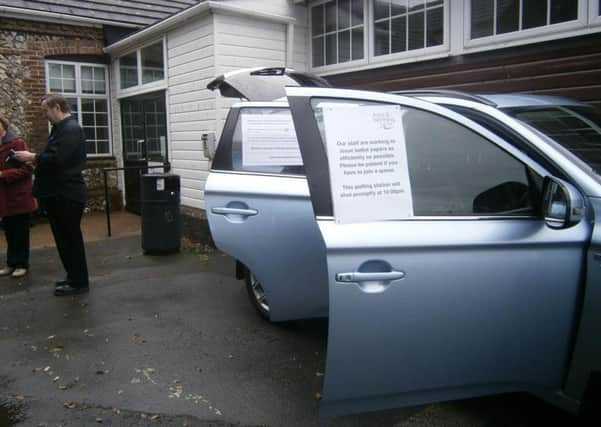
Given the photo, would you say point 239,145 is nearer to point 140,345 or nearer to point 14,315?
point 140,345

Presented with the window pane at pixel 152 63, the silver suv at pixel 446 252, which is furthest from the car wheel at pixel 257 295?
the window pane at pixel 152 63

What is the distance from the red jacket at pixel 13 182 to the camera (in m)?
5.79

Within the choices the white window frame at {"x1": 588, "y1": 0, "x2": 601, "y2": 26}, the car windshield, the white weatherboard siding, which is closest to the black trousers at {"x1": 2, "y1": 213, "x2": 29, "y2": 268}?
the white weatherboard siding

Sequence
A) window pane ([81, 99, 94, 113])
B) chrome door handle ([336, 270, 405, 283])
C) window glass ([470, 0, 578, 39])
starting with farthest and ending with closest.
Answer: window pane ([81, 99, 94, 113]) → window glass ([470, 0, 578, 39]) → chrome door handle ([336, 270, 405, 283])

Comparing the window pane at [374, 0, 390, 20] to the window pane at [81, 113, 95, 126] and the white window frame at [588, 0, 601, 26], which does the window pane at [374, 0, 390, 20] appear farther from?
the window pane at [81, 113, 95, 126]

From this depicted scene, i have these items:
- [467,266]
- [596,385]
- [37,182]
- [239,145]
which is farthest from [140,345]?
[596,385]

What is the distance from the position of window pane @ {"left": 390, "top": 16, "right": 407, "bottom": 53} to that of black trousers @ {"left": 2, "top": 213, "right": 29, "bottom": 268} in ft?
16.8

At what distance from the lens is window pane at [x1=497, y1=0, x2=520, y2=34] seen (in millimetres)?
5938

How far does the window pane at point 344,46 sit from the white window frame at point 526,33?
6.79ft

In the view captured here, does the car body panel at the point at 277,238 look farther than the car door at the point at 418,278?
Yes

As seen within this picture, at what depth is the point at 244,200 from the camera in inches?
158

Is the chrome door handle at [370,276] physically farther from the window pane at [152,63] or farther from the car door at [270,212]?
the window pane at [152,63]

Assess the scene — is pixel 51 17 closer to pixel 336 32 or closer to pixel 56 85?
pixel 56 85

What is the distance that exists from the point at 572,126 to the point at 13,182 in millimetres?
5467
